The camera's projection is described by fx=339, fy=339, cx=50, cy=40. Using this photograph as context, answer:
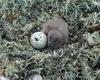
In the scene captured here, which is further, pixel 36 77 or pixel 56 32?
pixel 56 32

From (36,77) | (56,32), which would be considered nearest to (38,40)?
(56,32)

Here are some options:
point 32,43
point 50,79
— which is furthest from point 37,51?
point 50,79

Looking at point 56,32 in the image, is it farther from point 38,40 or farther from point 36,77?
point 36,77

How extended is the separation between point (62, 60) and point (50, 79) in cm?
21

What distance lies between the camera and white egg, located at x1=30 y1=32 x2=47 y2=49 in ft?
10.5

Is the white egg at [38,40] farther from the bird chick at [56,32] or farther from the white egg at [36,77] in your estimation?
the white egg at [36,77]

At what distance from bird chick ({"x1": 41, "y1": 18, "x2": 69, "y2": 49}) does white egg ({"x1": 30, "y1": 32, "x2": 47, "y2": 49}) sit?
49mm

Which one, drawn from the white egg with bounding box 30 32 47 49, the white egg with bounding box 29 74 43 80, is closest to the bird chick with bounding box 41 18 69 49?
the white egg with bounding box 30 32 47 49

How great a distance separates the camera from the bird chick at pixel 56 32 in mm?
3232

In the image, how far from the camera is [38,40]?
3184 mm

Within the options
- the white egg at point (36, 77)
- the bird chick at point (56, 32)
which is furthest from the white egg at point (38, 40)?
the white egg at point (36, 77)

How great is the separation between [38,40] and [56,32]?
202 mm

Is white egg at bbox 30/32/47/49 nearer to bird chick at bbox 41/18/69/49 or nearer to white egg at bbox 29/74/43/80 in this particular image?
bird chick at bbox 41/18/69/49

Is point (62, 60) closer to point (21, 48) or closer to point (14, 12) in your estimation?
point (21, 48)
